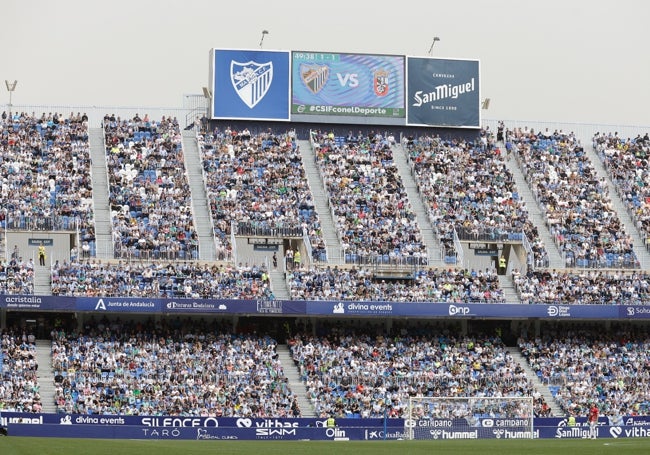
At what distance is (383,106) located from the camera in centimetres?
8738

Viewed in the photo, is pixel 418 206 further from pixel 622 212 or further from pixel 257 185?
pixel 622 212

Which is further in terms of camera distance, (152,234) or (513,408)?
(152,234)

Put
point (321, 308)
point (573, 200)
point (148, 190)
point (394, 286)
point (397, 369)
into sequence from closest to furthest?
point (397, 369)
point (321, 308)
point (394, 286)
point (148, 190)
point (573, 200)

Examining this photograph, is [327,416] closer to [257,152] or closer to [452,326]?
[452,326]

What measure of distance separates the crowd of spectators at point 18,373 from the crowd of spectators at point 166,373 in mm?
1088

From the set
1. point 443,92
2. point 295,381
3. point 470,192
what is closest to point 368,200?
point 470,192

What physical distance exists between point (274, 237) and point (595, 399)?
1962cm

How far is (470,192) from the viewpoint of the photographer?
8212cm

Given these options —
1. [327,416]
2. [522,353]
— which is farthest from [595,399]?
[327,416]

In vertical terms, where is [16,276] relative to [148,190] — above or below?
below

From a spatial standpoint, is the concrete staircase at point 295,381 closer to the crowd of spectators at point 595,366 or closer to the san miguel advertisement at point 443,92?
the crowd of spectators at point 595,366

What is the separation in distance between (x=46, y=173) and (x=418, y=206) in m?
21.9

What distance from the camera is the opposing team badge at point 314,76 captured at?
8619cm

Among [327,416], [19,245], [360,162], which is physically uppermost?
[360,162]
